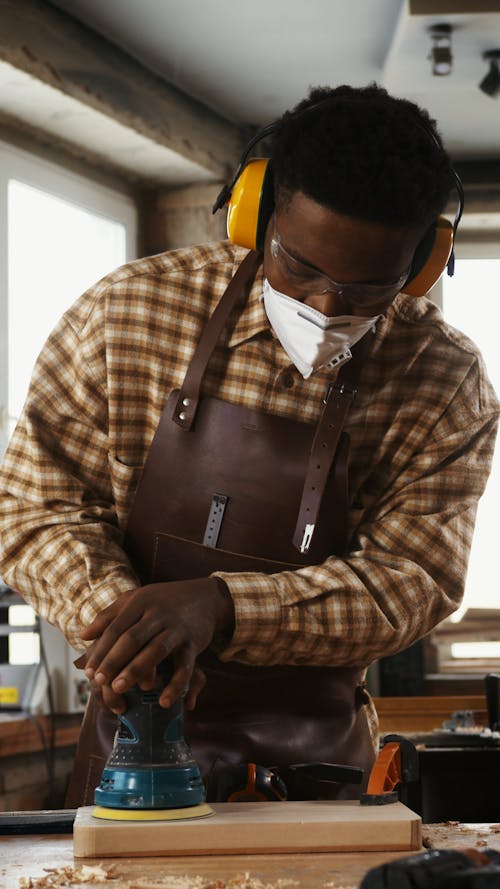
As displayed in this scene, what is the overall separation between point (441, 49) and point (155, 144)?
1.06m

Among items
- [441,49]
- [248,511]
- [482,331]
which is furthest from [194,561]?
[482,331]

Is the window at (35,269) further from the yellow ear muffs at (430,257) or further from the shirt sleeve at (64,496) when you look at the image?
the yellow ear muffs at (430,257)

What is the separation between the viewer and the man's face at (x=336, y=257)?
5.40 ft

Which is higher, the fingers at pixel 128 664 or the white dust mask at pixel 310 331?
the white dust mask at pixel 310 331

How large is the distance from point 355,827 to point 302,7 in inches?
118

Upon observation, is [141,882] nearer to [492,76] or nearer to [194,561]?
[194,561]

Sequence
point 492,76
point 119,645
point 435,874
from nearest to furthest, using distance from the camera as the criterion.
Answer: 1. point 435,874
2. point 119,645
3. point 492,76

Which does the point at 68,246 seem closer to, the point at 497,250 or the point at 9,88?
the point at 9,88

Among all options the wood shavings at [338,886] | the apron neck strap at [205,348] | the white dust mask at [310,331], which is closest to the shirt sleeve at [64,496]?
the apron neck strap at [205,348]

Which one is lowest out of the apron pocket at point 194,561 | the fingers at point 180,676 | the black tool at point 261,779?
the black tool at point 261,779

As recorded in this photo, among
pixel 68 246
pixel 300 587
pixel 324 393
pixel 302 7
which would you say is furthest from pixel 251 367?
pixel 68 246

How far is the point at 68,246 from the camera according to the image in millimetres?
4320

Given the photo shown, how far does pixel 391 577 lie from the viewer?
174 cm

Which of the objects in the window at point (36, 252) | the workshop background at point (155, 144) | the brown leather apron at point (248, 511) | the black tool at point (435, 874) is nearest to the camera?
the black tool at point (435, 874)
